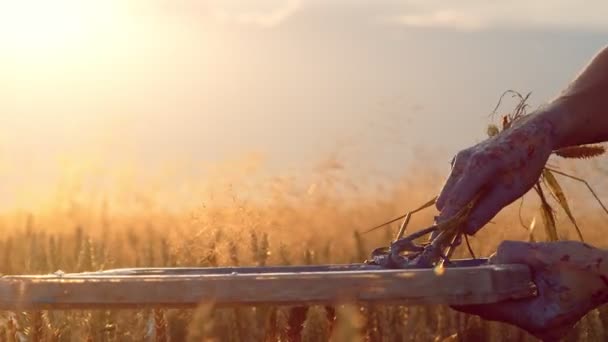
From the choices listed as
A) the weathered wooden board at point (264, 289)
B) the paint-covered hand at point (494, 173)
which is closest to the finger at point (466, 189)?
the paint-covered hand at point (494, 173)

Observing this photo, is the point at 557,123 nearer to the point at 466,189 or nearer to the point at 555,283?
the point at 466,189

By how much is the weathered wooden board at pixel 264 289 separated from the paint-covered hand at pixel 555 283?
0.37 ft

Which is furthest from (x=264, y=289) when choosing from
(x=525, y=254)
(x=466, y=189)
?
(x=466, y=189)

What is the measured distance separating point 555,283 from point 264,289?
0.71 metres

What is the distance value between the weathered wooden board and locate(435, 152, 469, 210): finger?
57cm

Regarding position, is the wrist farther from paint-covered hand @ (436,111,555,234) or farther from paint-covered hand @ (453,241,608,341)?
paint-covered hand @ (453,241,608,341)

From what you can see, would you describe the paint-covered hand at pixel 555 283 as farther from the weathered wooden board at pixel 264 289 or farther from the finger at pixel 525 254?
the weathered wooden board at pixel 264 289

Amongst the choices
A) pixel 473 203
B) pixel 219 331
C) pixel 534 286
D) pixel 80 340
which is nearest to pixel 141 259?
pixel 219 331

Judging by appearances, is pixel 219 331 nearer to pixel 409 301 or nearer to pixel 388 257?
pixel 388 257

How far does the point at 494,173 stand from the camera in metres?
2.77

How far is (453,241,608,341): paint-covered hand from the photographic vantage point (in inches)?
92.0

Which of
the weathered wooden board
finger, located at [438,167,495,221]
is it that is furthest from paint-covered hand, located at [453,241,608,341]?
finger, located at [438,167,495,221]

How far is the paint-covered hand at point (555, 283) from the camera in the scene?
2.34 metres

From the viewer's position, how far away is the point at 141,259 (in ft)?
16.5
